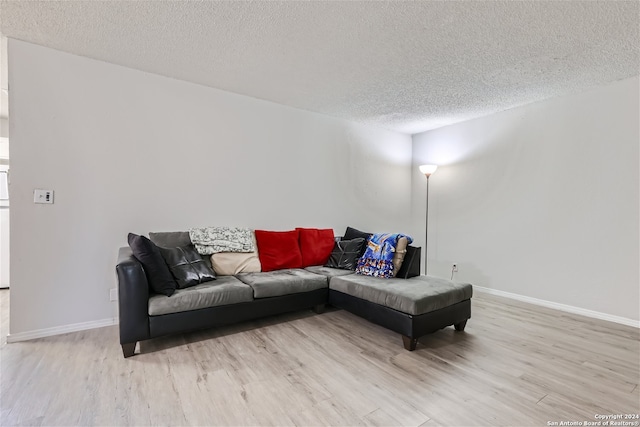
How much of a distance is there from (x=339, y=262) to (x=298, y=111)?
80.5 inches

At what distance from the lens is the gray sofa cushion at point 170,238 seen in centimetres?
292

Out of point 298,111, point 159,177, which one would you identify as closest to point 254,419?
point 159,177

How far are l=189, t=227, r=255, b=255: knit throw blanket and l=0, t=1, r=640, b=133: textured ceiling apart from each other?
1.57 meters

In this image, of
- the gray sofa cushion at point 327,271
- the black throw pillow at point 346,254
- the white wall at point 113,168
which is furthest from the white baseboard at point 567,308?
the white wall at point 113,168

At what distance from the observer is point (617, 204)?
3.11m

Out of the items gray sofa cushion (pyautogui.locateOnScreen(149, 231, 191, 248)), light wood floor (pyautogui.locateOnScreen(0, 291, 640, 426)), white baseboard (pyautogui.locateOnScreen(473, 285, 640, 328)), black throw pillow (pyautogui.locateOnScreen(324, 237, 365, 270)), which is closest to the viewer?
light wood floor (pyautogui.locateOnScreen(0, 291, 640, 426))

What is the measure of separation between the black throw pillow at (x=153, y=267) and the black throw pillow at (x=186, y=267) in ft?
0.46

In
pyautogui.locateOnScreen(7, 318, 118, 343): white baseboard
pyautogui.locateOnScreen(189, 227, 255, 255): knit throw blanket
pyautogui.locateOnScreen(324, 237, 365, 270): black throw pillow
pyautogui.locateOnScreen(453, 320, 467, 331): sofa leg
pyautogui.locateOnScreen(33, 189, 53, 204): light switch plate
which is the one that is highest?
pyautogui.locateOnScreen(33, 189, 53, 204): light switch plate

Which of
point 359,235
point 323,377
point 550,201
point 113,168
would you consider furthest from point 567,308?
point 113,168

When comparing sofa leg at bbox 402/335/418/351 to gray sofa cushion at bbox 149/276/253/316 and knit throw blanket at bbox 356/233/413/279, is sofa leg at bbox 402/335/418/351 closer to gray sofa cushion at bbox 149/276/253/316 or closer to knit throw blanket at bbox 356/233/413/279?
knit throw blanket at bbox 356/233/413/279

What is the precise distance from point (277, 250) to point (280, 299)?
0.70 m

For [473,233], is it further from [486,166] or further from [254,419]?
[254,419]

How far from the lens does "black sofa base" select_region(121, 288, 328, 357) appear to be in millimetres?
2301

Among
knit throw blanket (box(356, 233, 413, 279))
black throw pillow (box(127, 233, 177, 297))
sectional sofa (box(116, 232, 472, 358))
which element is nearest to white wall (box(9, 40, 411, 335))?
sectional sofa (box(116, 232, 472, 358))
